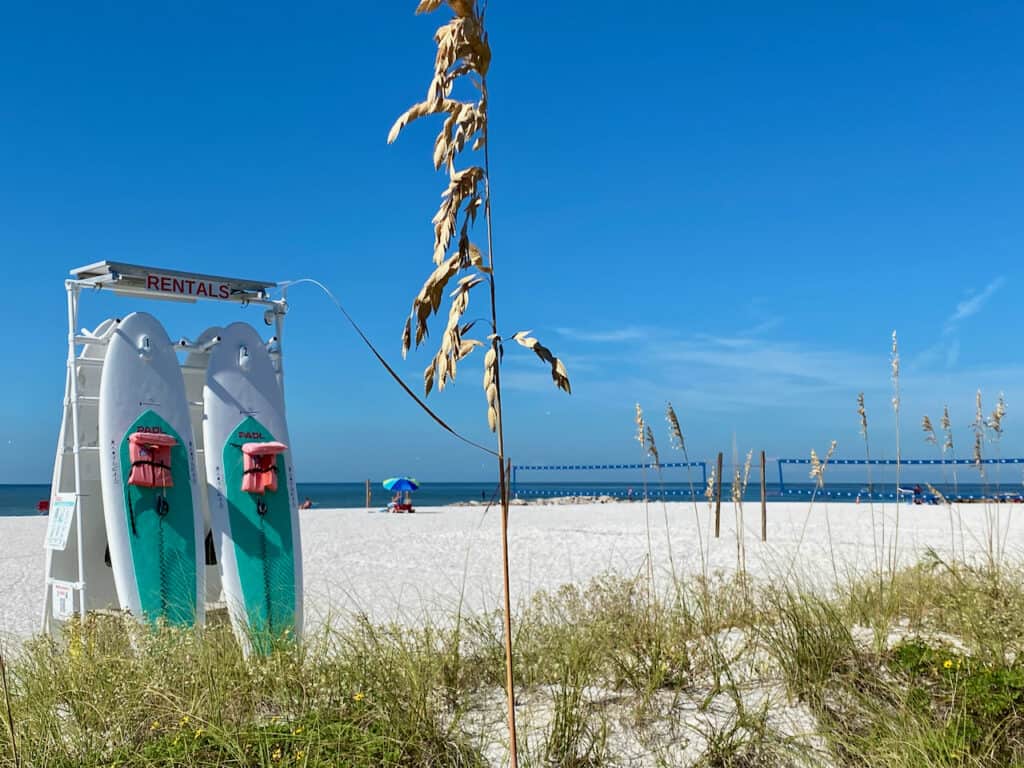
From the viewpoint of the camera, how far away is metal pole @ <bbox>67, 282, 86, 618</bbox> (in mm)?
5641

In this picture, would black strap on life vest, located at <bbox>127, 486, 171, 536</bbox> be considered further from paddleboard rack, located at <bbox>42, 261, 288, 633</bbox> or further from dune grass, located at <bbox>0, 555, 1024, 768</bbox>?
dune grass, located at <bbox>0, 555, 1024, 768</bbox>

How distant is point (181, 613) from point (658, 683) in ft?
11.0

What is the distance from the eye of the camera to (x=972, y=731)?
3141mm

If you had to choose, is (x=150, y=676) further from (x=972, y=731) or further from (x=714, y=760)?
(x=972, y=731)

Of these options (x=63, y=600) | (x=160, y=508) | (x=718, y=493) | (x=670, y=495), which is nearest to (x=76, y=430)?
(x=160, y=508)

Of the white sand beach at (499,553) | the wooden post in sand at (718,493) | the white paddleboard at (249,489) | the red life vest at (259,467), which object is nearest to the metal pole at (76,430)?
the white paddleboard at (249,489)

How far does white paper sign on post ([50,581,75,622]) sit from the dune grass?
1339mm

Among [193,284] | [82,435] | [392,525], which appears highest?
[193,284]

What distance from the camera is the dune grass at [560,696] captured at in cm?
304

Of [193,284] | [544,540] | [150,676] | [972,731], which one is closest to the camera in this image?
[972,731]

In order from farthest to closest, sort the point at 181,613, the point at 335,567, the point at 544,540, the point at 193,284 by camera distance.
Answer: the point at 544,540 → the point at 335,567 → the point at 193,284 → the point at 181,613

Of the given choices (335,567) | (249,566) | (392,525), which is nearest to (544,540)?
(335,567)

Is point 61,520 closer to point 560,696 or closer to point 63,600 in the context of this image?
point 63,600

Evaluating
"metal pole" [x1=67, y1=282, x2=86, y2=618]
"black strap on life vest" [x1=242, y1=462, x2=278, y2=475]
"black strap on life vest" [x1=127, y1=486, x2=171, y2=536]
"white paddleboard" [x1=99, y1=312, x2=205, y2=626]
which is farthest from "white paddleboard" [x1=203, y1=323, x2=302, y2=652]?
"metal pole" [x1=67, y1=282, x2=86, y2=618]
